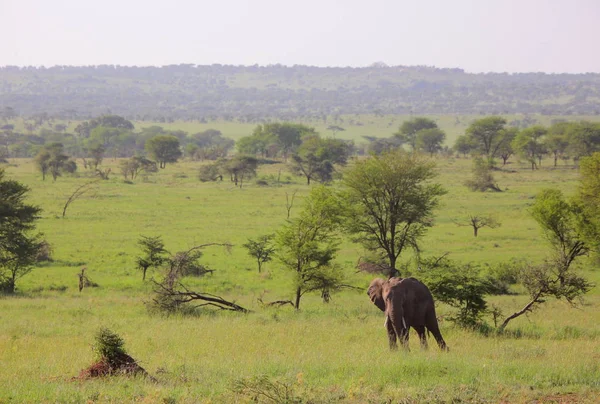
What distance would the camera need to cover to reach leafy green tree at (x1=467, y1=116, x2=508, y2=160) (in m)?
103

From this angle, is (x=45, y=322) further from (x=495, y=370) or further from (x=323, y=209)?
(x=495, y=370)

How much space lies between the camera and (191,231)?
4488 centimetres

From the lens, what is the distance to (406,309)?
14.2m

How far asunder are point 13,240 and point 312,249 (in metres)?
15.1

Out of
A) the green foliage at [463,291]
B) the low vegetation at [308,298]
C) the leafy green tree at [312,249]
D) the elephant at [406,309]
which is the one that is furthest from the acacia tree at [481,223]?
the elephant at [406,309]

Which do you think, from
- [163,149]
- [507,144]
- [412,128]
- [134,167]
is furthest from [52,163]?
[412,128]

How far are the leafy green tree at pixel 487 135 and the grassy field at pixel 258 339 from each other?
5958 centimetres

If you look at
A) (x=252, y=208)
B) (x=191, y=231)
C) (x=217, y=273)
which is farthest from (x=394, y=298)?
(x=252, y=208)

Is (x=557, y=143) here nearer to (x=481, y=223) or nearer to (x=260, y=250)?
(x=481, y=223)

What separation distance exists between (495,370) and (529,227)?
124 ft

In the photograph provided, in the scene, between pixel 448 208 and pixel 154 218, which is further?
pixel 448 208

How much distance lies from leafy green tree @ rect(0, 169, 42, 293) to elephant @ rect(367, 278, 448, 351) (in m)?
19.5

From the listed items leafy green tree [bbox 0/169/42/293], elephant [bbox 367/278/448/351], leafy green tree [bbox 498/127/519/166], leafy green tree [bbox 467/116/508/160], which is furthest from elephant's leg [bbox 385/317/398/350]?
leafy green tree [bbox 467/116/508/160]

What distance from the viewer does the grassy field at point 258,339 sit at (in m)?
9.69
